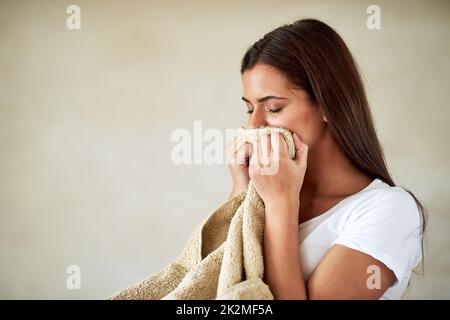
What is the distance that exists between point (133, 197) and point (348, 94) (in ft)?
4.34

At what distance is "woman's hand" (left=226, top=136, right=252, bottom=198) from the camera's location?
0.99 metres

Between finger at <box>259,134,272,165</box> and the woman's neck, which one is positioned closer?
finger at <box>259,134,272,165</box>

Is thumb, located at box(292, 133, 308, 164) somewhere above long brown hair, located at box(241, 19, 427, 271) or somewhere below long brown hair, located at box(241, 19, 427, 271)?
below

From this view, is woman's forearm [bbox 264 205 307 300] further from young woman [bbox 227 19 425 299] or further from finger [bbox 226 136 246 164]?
finger [bbox 226 136 246 164]

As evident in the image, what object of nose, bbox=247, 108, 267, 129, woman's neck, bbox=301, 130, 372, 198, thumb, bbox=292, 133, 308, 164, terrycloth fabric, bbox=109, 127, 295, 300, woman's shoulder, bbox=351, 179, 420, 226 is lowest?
terrycloth fabric, bbox=109, 127, 295, 300

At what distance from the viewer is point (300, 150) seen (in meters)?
0.87

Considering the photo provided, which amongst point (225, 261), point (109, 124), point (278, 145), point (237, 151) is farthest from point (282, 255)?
point (109, 124)

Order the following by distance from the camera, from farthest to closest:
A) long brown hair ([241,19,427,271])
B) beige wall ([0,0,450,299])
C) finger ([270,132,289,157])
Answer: beige wall ([0,0,450,299]) → long brown hair ([241,19,427,271]) → finger ([270,132,289,157])

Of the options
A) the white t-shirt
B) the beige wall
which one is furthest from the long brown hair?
the beige wall

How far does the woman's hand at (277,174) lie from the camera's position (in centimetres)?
80

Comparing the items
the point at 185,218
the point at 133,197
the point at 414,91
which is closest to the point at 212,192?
the point at 185,218
